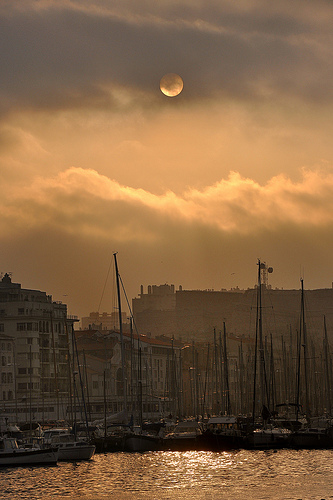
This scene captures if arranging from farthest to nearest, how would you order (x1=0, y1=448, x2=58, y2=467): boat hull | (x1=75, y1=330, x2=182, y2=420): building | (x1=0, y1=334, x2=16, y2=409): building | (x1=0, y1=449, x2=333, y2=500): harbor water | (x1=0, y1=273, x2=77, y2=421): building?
(x1=75, y1=330, x2=182, y2=420): building
(x1=0, y1=273, x2=77, y2=421): building
(x1=0, y1=334, x2=16, y2=409): building
(x1=0, y1=448, x2=58, y2=467): boat hull
(x1=0, y1=449, x2=333, y2=500): harbor water

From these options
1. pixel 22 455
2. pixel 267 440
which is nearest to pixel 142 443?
pixel 267 440

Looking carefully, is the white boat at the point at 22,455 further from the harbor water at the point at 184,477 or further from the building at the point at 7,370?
the building at the point at 7,370

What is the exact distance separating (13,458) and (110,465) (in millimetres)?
8706

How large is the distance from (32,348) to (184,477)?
75369mm

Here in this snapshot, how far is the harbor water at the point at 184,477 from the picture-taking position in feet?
209

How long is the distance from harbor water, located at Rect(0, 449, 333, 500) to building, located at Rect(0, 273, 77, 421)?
52.7 metres

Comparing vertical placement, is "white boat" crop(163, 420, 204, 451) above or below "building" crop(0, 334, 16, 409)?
below

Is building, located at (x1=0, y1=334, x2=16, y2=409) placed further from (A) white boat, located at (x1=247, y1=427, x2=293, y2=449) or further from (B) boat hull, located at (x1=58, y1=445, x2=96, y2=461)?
(A) white boat, located at (x1=247, y1=427, x2=293, y2=449)

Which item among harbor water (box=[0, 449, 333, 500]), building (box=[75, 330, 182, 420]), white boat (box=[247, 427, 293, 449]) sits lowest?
harbor water (box=[0, 449, 333, 500])

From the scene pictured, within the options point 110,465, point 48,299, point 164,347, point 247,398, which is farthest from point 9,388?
point 110,465

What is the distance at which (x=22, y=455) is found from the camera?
78.7m

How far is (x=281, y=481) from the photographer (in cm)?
6919

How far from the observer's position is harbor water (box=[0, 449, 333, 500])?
209ft

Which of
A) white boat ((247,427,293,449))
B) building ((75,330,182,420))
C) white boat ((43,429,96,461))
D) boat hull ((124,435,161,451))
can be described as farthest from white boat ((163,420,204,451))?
building ((75,330,182,420))
